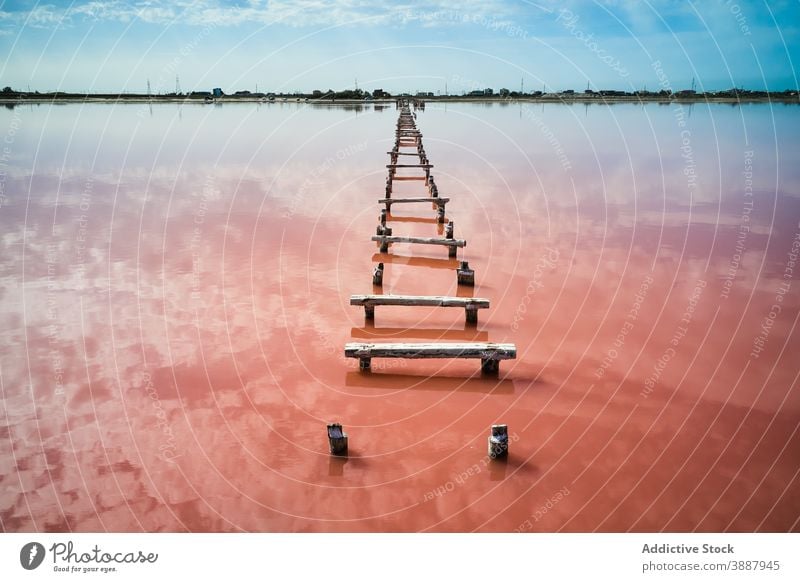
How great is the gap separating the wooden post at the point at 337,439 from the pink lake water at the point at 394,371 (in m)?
0.15

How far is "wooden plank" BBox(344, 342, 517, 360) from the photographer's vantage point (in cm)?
839

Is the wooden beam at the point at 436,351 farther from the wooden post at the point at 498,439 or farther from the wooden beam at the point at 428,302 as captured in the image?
the wooden post at the point at 498,439

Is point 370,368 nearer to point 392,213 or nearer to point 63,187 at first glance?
point 392,213

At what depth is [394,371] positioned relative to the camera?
350 inches

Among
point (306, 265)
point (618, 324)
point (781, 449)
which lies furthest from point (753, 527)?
point (306, 265)

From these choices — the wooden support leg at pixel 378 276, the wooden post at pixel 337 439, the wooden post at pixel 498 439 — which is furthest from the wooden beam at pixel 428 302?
the wooden post at pixel 337 439

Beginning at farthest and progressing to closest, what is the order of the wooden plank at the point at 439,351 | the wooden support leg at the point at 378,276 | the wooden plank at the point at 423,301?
the wooden support leg at the point at 378,276, the wooden plank at the point at 423,301, the wooden plank at the point at 439,351

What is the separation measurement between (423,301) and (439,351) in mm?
1901

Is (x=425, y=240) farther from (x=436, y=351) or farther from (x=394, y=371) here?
(x=436, y=351)

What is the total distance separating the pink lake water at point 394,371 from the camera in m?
6.28

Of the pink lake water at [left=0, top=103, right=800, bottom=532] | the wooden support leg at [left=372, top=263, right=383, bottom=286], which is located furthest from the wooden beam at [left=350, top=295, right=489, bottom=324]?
the wooden support leg at [left=372, top=263, right=383, bottom=286]

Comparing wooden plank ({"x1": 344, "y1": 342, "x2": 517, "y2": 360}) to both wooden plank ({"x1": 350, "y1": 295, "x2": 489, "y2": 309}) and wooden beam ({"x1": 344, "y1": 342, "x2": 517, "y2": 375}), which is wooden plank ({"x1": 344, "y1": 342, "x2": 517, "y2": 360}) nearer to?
wooden beam ({"x1": 344, "y1": 342, "x2": 517, "y2": 375})

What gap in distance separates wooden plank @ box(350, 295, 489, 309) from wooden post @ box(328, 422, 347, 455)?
368cm

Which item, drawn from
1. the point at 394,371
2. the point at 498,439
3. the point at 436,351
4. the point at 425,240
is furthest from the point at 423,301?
the point at 425,240
